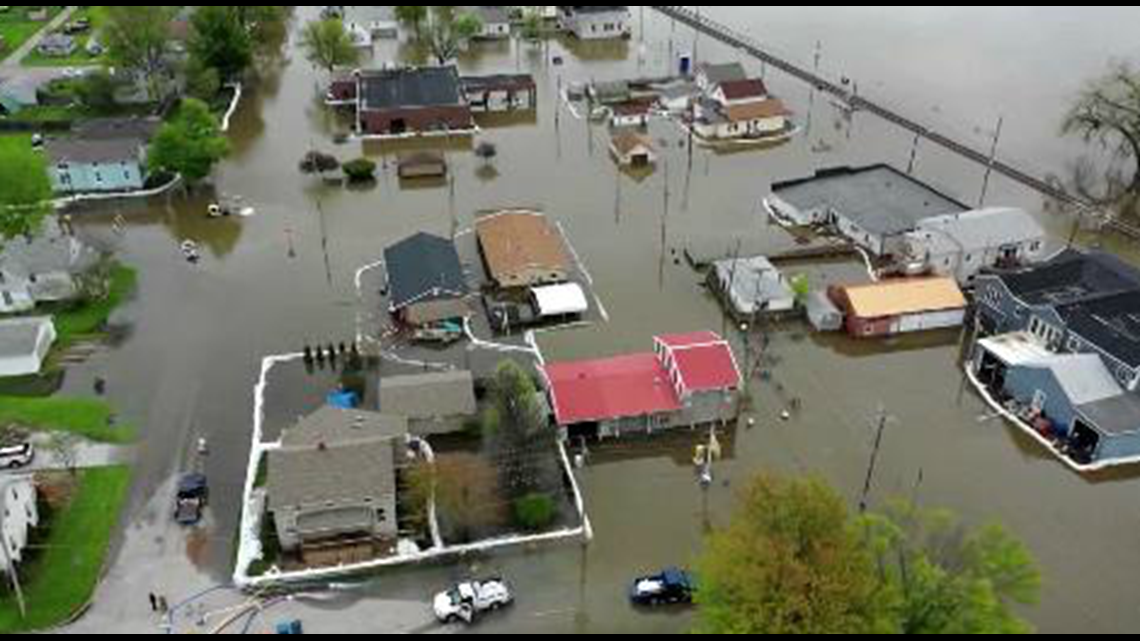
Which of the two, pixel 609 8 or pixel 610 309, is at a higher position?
pixel 609 8

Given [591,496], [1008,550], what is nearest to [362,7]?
[591,496]

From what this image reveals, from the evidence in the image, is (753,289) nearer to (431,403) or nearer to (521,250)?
(521,250)

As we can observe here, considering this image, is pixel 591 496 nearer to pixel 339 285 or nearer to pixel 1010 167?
pixel 339 285

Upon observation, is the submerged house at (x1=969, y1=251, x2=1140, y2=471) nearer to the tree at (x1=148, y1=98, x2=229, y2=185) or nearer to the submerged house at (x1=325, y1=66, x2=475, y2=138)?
the submerged house at (x1=325, y1=66, x2=475, y2=138)

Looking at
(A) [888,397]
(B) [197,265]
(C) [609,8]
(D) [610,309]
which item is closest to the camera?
(A) [888,397]

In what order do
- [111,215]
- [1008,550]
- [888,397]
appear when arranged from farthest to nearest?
1. [111,215]
2. [888,397]
3. [1008,550]

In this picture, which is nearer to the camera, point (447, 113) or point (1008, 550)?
point (1008, 550)

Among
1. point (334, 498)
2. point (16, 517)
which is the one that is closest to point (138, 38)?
point (16, 517)
